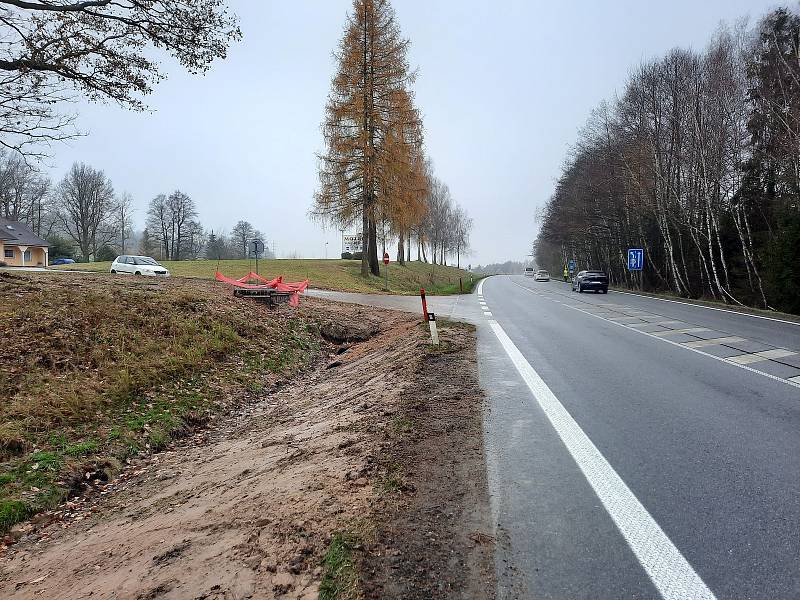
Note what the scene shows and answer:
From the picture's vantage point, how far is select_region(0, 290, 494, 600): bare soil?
2832 millimetres

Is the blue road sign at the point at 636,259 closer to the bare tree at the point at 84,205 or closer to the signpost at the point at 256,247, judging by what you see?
the signpost at the point at 256,247

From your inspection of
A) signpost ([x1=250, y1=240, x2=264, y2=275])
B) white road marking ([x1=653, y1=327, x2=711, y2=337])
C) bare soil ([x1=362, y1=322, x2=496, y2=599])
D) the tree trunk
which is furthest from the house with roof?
bare soil ([x1=362, y1=322, x2=496, y2=599])

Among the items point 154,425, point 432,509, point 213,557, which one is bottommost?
point 154,425

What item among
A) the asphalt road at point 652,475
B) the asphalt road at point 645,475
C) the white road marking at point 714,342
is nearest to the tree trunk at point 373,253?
the white road marking at point 714,342

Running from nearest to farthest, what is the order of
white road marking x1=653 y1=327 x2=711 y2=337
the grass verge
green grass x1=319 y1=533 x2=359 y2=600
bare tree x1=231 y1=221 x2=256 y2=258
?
green grass x1=319 y1=533 x2=359 y2=600, the grass verge, white road marking x1=653 y1=327 x2=711 y2=337, bare tree x1=231 y1=221 x2=256 y2=258

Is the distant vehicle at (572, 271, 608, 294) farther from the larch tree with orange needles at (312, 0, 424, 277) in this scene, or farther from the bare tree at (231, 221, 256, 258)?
the bare tree at (231, 221, 256, 258)

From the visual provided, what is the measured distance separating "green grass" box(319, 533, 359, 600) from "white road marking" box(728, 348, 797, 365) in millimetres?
8454

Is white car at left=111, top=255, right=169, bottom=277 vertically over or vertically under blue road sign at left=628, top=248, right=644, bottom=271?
under

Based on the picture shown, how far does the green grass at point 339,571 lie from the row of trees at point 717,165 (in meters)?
23.0

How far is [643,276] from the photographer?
4116cm

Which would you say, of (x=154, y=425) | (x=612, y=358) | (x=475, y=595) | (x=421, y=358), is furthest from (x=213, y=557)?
Answer: (x=612, y=358)

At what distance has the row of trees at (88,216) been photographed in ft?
216

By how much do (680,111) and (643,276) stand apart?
48.4 ft

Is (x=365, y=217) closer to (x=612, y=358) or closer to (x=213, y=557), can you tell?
(x=612, y=358)
